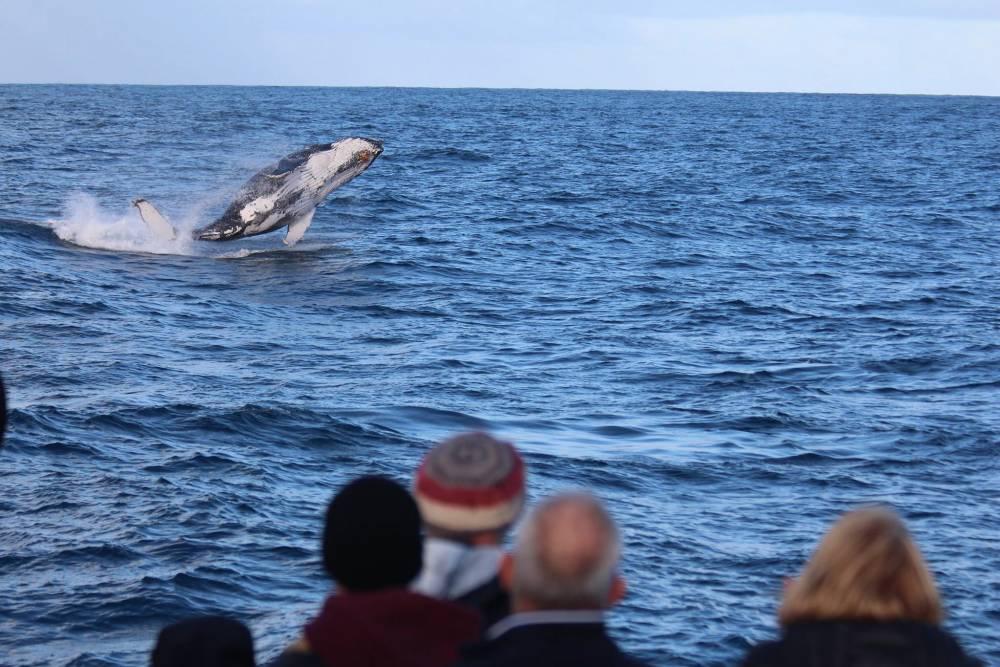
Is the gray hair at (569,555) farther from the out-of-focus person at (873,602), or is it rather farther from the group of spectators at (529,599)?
the out-of-focus person at (873,602)

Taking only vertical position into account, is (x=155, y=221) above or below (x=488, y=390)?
above

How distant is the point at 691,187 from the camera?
4275cm

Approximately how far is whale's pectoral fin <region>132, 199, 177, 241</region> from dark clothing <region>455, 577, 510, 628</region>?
21.4m

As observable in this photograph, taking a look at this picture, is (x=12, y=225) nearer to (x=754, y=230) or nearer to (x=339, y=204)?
(x=339, y=204)

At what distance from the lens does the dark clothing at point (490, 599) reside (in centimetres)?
390

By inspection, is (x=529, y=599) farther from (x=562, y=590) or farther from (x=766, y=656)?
(x=766, y=656)

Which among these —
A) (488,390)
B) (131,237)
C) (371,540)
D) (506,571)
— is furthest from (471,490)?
(131,237)

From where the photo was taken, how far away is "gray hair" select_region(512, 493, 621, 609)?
10.9 feet

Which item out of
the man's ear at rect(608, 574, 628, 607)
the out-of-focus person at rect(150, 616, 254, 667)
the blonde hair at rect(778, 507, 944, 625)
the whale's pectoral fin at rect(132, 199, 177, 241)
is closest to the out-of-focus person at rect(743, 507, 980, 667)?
the blonde hair at rect(778, 507, 944, 625)

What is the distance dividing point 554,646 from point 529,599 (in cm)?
13

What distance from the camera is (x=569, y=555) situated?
332 centimetres

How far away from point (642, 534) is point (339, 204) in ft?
83.0

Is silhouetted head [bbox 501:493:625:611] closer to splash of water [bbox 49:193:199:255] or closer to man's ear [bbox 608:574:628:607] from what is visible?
man's ear [bbox 608:574:628:607]

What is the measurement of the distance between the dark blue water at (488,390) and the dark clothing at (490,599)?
14.8 feet
